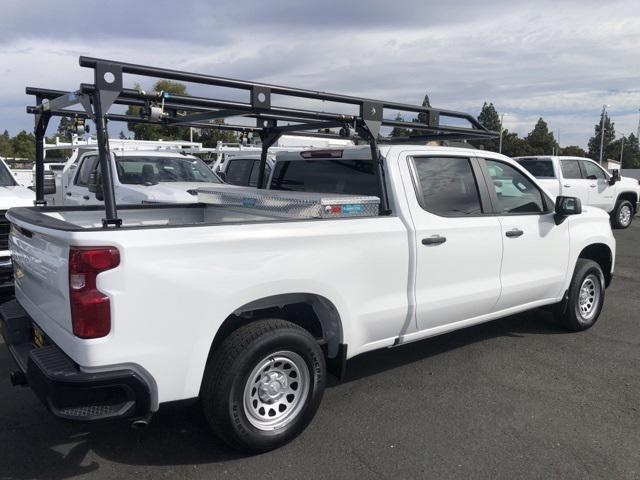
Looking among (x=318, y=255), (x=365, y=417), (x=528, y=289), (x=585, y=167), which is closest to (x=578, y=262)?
(x=528, y=289)

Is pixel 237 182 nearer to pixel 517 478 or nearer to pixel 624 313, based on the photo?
pixel 624 313

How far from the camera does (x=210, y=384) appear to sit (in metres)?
3.14

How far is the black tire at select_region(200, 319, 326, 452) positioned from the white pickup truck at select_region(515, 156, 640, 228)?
1170cm

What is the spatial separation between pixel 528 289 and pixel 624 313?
2347 millimetres

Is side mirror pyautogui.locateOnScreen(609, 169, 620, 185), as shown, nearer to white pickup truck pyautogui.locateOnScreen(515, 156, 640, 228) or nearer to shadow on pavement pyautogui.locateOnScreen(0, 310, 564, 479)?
white pickup truck pyautogui.locateOnScreen(515, 156, 640, 228)

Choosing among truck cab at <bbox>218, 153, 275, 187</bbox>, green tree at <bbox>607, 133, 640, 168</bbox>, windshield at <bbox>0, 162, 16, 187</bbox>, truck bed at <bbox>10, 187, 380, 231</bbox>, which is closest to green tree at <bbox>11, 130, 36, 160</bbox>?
truck cab at <bbox>218, 153, 275, 187</bbox>

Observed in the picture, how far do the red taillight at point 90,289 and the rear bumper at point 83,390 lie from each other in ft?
0.71

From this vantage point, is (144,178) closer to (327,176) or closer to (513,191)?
(327,176)

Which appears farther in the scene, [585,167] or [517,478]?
[585,167]

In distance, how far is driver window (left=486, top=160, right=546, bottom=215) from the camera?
485 cm

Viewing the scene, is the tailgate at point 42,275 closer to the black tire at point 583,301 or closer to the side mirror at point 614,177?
the black tire at point 583,301

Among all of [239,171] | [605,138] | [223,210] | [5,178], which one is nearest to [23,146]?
[239,171]

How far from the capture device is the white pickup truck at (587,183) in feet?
46.1

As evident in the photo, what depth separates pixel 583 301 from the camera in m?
5.80
